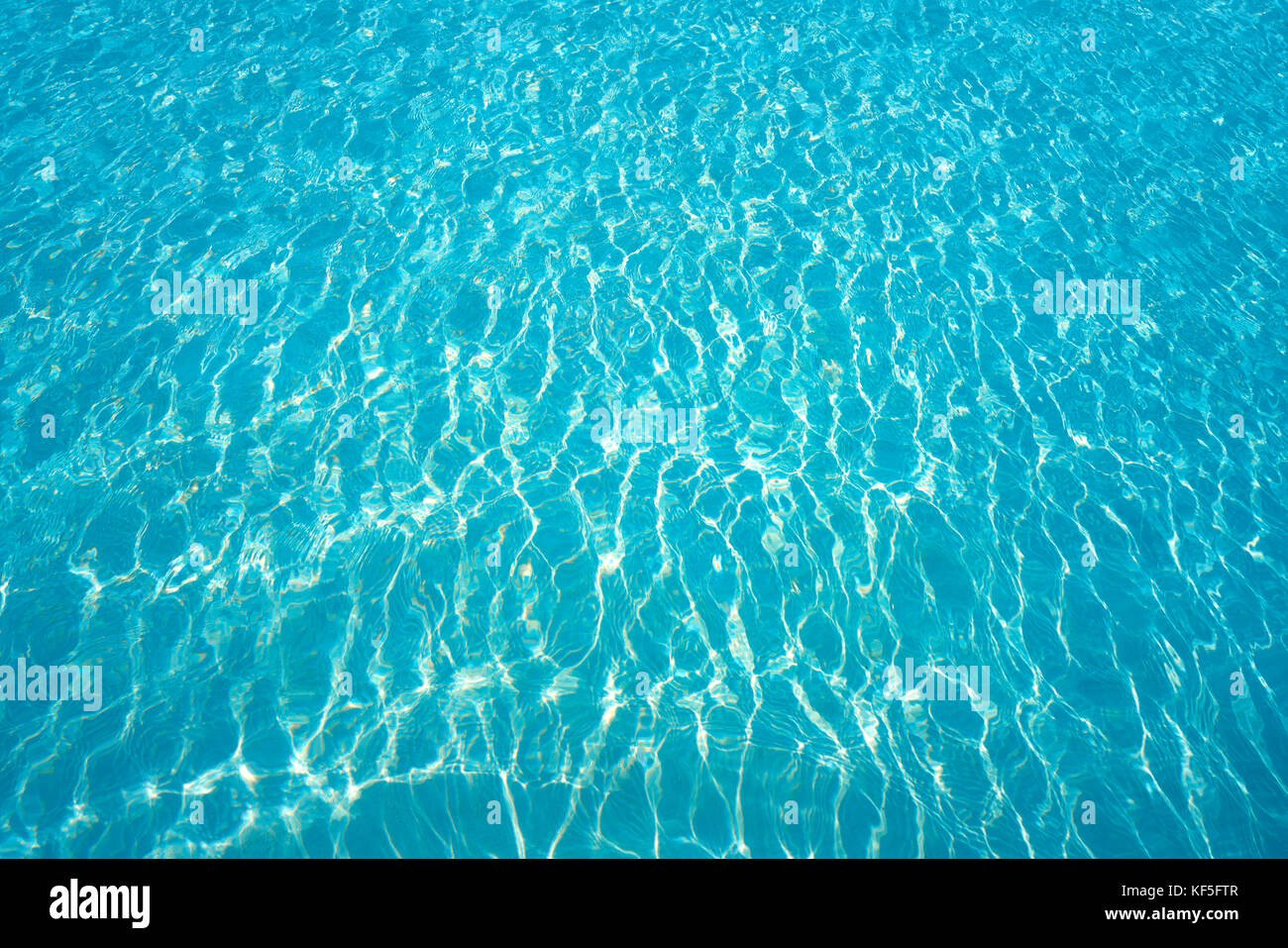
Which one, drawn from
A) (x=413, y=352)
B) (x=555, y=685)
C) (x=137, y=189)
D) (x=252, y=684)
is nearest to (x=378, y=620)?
(x=252, y=684)

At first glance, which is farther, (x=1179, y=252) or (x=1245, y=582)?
(x=1179, y=252)

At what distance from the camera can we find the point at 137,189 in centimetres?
1246

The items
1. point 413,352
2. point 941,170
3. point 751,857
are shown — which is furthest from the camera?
point 941,170

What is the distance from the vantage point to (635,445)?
995cm

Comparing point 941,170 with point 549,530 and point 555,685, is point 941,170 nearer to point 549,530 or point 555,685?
point 549,530

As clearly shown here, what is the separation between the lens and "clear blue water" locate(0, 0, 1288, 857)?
7.70 metres

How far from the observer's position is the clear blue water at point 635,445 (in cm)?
770

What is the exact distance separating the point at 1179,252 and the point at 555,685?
412 inches

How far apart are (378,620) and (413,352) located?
11.8 feet

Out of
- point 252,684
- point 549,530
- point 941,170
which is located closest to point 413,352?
point 549,530

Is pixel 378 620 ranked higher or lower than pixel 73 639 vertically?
lower

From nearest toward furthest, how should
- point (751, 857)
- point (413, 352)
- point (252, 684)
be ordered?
point (751, 857) < point (252, 684) < point (413, 352)

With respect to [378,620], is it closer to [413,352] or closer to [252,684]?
[252,684]
